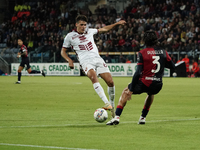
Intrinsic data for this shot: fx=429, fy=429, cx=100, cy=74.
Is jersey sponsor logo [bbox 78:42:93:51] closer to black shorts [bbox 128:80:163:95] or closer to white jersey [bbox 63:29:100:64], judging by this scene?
white jersey [bbox 63:29:100:64]

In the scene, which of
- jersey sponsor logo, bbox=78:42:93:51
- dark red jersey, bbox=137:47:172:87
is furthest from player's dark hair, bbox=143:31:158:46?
jersey sponsor logo, bbox=78:42:93:51

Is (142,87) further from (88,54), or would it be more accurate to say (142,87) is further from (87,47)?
(87,47)

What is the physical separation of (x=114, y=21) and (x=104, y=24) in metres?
0.91

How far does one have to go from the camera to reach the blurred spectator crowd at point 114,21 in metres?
31.6

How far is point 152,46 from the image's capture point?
8.01 meters

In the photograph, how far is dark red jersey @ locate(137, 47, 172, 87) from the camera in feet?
25.5

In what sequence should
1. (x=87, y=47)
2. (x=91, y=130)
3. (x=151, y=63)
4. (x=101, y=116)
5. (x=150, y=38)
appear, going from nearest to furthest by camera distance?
(x=91, y=130) → (x=151, y=63) → (x=150, y=38) → (x=101, y=116) → (x=87, y=47)

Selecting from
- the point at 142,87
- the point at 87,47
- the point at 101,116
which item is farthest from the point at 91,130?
the point at 87,47

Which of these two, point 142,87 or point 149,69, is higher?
point 149,69

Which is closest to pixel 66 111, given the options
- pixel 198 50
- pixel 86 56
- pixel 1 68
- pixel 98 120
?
pixel 86 56

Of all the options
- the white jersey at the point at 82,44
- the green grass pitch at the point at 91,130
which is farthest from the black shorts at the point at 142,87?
the white jersey at the point at 82,44

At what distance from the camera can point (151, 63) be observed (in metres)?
7.81

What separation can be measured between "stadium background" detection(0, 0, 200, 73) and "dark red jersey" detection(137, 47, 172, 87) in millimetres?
22664

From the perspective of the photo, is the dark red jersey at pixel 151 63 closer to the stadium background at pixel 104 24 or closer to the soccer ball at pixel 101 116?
the soccer ball at pixel 101 116
